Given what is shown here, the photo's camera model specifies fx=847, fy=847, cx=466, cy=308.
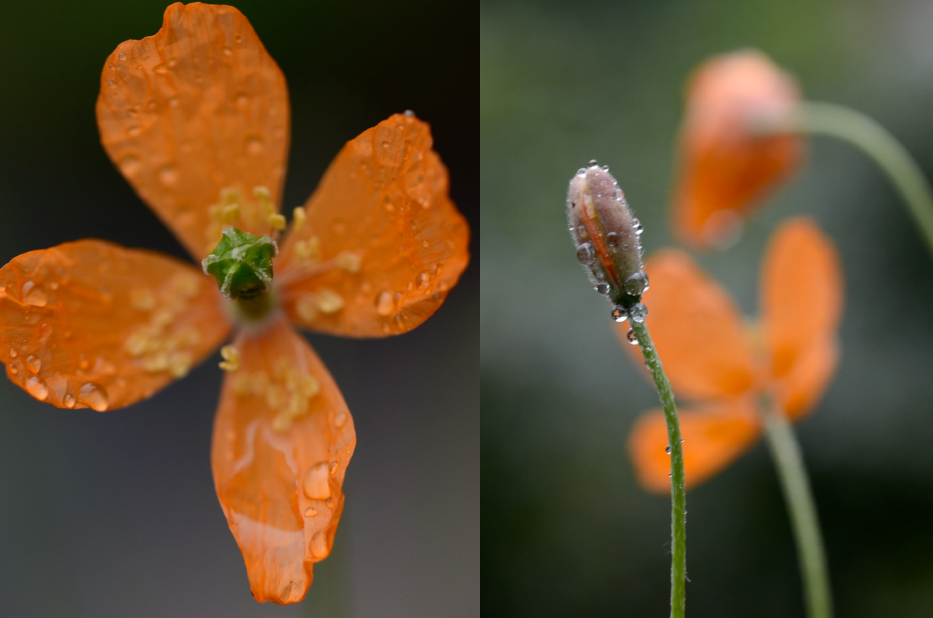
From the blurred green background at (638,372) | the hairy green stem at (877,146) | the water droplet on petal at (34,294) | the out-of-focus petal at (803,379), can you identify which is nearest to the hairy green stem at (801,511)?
the out-of-focus petal at (803,379)

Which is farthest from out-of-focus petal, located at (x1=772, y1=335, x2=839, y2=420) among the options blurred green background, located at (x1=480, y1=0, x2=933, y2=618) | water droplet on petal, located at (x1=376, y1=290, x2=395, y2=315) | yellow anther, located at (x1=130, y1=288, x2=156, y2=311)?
yellow anther, located at (x1=130, y1=288, x2=156, y2=311)

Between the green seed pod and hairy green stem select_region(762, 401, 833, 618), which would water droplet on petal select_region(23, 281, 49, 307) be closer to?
the green seed pod

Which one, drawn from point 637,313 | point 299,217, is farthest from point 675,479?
point 299,217

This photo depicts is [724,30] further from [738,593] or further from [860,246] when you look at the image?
[738,593]

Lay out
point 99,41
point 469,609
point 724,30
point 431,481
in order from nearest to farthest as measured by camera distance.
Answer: point 469,609
point 99,41
point 431,481
point 724,30

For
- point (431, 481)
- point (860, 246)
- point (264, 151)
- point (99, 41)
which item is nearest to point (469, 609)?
point (431, 481)

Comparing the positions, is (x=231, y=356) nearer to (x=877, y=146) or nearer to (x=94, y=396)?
(x=94, y=396)
